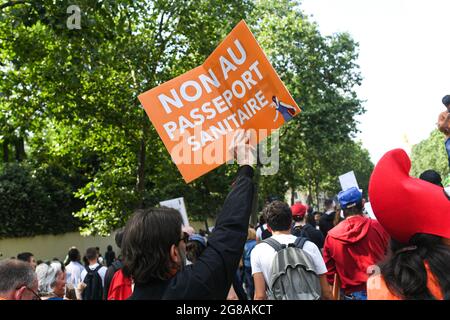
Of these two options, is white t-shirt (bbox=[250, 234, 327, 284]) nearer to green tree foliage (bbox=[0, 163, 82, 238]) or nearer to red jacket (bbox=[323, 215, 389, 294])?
red jacket (bbox=[323, 215, 389, 294])

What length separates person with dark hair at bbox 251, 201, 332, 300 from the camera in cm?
490

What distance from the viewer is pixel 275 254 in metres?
4.87

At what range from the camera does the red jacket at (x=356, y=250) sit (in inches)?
206

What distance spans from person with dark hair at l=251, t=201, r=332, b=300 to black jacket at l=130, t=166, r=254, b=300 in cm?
Result: 235

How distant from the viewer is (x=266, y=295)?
197 inches

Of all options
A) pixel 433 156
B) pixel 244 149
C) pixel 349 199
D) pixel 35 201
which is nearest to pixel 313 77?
pixel 35 201

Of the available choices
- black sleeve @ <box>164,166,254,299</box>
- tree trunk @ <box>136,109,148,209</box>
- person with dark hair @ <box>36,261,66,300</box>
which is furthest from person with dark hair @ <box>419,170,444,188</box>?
tree trunk @ <box>136,109,148,209</box>

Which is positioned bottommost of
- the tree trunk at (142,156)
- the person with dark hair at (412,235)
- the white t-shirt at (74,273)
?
the person with dark hair at (412,235)

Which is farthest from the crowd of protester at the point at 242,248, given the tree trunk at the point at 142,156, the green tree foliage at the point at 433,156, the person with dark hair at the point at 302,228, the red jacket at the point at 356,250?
the green tree foliage at the point at 433,156

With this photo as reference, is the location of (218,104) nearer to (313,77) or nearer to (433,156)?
(313,77)

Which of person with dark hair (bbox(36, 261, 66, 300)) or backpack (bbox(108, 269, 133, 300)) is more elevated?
person with dark hair (bbox(36, 261, 66, 300))

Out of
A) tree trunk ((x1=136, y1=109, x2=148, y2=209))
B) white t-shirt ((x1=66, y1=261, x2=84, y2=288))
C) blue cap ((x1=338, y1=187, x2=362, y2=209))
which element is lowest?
blue cap ((x1=338, y1=187, x2=362, y2=209))

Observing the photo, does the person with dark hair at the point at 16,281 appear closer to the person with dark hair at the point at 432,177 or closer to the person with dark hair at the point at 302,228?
the person with dark hair at the point at 432,177

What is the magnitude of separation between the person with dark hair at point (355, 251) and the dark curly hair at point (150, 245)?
9.75 feet
